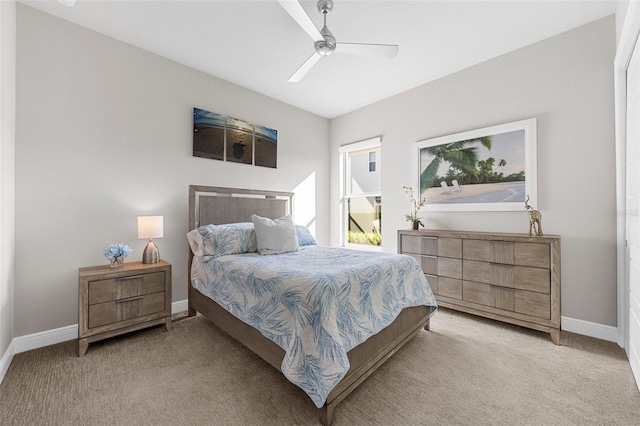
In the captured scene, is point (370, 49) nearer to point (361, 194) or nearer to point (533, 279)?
point (533, 279)

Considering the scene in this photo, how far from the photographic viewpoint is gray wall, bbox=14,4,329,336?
2.25 metres

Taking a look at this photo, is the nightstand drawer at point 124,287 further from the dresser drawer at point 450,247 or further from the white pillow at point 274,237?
the dresser drawer at point 450,247

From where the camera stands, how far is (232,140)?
3.51 meters

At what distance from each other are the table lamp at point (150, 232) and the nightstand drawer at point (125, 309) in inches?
14.4

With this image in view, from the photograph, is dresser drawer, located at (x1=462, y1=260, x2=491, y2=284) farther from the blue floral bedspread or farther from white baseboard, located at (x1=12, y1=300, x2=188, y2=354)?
white baseboard, located at (x1=12, y1=300, x2=188, y2=354)

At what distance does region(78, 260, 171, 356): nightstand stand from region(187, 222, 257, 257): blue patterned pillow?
1.15 ft

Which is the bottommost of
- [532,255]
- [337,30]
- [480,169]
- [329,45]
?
[532,255]

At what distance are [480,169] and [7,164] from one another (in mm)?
4312

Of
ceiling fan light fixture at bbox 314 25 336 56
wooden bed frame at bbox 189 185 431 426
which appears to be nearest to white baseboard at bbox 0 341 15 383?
wooden bed frame at bbox 189 185 431 426

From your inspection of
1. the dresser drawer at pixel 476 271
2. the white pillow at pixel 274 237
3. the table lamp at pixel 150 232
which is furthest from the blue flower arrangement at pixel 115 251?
the dresser drawer at pixel 476 271

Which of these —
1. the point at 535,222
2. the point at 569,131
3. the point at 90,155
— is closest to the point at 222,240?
the point at 90,155

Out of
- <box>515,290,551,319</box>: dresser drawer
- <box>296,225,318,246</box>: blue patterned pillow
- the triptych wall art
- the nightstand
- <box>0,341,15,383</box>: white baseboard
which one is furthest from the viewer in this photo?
<box>296,225,318,246</box>: blue patterned pillow

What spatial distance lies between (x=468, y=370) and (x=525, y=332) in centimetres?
106

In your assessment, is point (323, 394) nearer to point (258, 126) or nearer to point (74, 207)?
point (74, 207)
